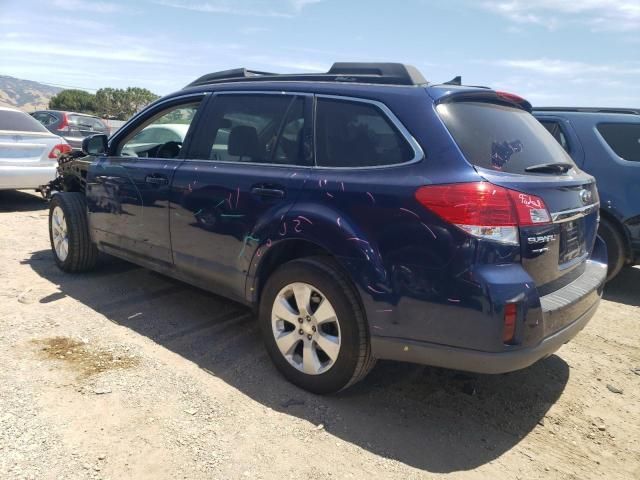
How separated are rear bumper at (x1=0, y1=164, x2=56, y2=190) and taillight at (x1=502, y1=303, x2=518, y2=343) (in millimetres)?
7713

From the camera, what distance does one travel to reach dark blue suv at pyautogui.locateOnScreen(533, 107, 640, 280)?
16.6 feet

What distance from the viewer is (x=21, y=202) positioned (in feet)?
29.1

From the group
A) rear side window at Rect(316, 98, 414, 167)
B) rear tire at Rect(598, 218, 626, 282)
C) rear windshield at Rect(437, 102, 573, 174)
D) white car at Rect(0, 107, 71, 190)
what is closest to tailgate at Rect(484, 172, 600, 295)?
rear windshield at Rect(437, 102, 573, 174)

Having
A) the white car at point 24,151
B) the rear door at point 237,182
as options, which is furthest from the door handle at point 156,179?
the white car at point 24,151

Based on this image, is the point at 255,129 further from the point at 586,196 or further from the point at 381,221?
the point at 586,196

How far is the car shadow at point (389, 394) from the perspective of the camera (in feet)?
8.69

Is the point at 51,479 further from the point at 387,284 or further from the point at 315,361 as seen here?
the point at 387,284

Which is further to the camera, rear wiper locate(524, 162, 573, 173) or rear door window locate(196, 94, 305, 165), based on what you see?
rear door window locate(196, 94, 305, 165)

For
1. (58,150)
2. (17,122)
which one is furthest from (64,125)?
(58,150)

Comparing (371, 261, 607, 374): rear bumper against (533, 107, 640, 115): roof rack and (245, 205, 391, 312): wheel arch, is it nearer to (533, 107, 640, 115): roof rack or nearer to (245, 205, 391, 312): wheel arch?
(245, 205, 391, 312): wheel arch

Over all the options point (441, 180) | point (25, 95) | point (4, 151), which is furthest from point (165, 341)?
point (25, 95)

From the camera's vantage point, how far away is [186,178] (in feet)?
12.0

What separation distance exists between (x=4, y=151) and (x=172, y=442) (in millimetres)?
6916

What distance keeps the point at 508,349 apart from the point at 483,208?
67cm
